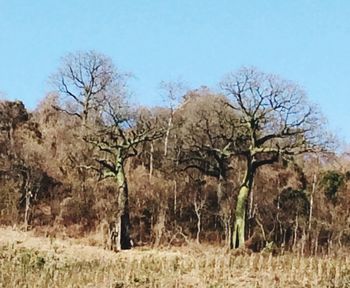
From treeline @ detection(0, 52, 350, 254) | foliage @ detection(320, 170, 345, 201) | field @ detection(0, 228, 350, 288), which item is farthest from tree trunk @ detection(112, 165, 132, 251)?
foliage @ detection(320, 170, 345, 201)

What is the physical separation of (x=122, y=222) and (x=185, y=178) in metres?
7.51

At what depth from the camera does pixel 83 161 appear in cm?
3519

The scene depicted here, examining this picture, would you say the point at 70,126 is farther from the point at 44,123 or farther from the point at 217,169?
the point at 217,169

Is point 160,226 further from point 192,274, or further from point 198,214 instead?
point 192,274

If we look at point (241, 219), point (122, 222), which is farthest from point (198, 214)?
point (122, 222)

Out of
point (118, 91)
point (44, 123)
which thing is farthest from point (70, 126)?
point (118, 91)

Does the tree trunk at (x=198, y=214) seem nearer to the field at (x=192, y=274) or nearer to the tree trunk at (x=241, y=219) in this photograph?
the tree trunk at (x=241, y=219)

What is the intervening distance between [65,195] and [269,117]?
11066 millimetres

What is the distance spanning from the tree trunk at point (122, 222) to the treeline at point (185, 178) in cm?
4

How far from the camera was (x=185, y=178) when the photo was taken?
115 ft

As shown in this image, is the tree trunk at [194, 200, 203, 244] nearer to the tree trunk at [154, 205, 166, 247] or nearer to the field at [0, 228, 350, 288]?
the tree trunk at [154, 205, 166, 247]

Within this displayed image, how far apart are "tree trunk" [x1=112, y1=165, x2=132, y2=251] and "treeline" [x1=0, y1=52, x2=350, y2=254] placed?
45mm

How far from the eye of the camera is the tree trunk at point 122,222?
27562 mm

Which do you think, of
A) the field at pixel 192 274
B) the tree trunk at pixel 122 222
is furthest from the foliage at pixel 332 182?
the field at pixel 192 274
